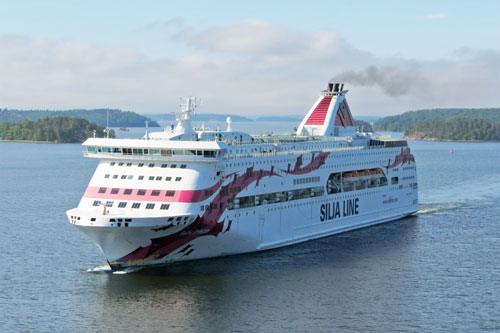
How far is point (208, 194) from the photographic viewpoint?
38.0 meters

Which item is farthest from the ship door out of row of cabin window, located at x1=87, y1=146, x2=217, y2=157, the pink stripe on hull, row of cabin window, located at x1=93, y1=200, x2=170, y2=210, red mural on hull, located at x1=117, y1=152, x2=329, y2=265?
row of cabin window, located at x1=93, y1=200, x2=170, y2=210

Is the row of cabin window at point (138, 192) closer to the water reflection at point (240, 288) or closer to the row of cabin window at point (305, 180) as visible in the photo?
the water reflection at point (240, 288)

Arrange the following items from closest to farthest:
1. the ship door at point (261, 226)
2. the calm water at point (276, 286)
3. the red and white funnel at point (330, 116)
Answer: the calm water at point (276, 286) → the ship door at point (261, 226) → the red and white funnel at point (330, 116)

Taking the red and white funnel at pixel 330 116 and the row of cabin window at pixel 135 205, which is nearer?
the row of cabin window at pixel 135 205

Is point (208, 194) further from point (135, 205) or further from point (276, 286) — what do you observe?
point (276, 286)

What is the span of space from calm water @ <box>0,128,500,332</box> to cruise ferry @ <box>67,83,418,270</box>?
1146 millimetres

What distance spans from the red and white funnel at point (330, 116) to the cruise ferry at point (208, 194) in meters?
2.87

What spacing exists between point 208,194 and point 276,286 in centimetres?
604

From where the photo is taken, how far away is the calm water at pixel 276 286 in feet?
101

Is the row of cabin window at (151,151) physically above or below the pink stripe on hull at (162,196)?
above

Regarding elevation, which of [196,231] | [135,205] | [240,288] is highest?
[135,205]

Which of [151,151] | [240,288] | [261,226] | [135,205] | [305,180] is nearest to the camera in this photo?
[240,288]

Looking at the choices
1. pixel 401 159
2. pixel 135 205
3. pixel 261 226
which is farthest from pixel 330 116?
pixel 135 205

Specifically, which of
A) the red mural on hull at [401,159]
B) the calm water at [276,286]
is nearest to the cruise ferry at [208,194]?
the calm water at [276,286]
